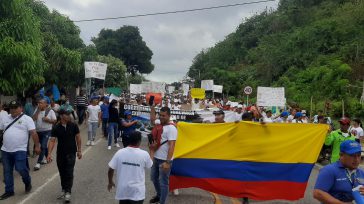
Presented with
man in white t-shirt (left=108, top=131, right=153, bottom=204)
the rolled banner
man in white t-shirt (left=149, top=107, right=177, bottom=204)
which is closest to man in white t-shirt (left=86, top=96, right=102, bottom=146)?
man in white t-shirt (left=149, top=107, right=177, bottom=204)

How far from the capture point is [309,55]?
43875 mm

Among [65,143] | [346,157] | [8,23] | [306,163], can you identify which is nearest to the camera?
[346,157]

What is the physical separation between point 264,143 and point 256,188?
767 mm

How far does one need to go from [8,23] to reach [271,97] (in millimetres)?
13371


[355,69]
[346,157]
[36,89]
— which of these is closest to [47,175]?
[346,157]

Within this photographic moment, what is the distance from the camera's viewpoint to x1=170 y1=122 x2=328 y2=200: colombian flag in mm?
8281

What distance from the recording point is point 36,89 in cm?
2097

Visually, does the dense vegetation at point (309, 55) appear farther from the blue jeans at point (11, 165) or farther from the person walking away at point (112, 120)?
the blue jeans at point (11, 165)

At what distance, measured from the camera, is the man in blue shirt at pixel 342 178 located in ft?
15.1

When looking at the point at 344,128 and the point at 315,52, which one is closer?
the point at 344,128

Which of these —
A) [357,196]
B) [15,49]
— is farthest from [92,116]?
[357,196]

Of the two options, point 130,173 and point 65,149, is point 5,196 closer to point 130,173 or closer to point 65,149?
point 65,149

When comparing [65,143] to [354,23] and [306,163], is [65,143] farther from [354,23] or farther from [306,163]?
[354,23]

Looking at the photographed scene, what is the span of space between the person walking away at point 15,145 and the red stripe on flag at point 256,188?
2.91m
